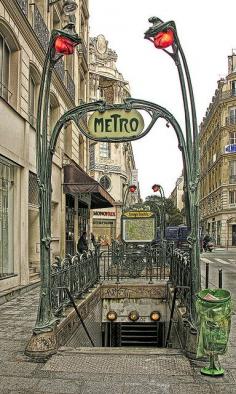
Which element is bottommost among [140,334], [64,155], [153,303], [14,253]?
[140,334]

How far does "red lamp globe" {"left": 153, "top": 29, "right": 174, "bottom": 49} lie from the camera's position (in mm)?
5828

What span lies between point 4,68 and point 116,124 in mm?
6223

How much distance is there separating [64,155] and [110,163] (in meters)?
31.1

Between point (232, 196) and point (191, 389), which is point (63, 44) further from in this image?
point (232, 196)

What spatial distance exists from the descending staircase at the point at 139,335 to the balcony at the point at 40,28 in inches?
338

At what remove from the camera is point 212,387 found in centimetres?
473

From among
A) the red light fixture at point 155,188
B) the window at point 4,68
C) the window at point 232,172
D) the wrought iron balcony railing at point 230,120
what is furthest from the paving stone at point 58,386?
the wrought iron balcony railing at point 230,120

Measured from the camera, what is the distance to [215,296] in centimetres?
541

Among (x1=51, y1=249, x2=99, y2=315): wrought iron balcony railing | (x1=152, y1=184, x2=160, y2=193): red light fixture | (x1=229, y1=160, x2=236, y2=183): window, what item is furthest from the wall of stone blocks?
(x1=229, y1=160, x2=236, y2=183): window

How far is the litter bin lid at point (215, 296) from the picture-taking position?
203 inches

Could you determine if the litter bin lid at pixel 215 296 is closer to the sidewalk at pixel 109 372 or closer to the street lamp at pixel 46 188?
the sidewalk at pixel 109 372

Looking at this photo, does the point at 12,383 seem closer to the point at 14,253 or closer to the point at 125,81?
the point at 14,253

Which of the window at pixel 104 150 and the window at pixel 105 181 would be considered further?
the window at pixel 104 150

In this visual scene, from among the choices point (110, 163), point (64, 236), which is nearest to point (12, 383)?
point (64, 236)
